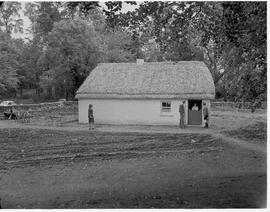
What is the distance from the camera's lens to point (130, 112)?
91.1ft

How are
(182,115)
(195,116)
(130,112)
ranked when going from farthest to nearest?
1. (130,112)
2. (195,116)
3. (182,115)

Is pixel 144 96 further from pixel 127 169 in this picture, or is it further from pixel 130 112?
pixel 127 169

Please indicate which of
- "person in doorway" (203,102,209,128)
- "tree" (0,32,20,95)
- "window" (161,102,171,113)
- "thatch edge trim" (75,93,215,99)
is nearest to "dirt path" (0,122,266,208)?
"person in doorway" (203,102,209,128)

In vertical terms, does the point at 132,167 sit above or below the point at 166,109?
below

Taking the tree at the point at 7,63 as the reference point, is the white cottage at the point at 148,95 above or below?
below

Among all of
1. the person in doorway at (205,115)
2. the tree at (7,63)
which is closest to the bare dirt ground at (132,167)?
the person in doorway at (205,115)

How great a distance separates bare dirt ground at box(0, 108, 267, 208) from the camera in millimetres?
9698

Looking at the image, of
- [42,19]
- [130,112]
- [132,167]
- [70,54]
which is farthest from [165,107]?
[42,19]

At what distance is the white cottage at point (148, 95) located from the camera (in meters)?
27.0

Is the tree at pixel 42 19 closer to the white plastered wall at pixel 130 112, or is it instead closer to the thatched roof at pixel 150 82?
the thatched roof at pixel 150 82

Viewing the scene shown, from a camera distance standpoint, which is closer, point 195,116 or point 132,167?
point 132,167

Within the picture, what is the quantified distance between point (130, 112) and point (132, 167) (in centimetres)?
1227

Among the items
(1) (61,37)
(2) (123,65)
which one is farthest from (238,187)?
(1) (61,37)

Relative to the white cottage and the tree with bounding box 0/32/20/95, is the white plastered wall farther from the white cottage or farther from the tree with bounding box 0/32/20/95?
the tree with bounding box 0/32/20/95
